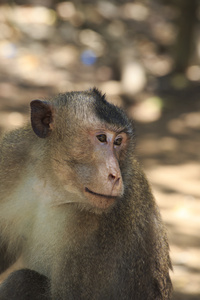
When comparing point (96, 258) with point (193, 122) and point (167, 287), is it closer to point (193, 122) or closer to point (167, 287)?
point (167, 287)

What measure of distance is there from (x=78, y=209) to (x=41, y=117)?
2.24ft

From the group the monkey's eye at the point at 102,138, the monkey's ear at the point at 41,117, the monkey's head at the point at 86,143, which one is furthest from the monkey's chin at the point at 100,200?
the monkey's ear at the point at 41,117

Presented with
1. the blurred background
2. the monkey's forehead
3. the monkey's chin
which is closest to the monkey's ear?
the monkey's forehead

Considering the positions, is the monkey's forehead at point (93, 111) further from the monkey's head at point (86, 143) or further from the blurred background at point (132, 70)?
the blurred background at point (132, 70)

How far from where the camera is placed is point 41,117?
4375 mm

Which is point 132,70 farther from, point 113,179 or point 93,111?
point 113,179

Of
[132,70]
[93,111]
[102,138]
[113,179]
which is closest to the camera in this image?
[113,179]

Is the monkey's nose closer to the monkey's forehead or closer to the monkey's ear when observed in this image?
the monkey's forehead

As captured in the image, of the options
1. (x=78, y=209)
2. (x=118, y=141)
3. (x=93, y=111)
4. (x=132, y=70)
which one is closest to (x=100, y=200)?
(x=78, y=209)

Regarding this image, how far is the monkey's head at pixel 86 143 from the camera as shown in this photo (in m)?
4.01

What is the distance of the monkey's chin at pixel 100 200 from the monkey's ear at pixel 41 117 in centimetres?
59

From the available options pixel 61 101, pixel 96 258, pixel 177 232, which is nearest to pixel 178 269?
pixel 177 232

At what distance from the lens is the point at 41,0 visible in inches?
579

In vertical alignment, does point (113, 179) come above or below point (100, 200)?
above
